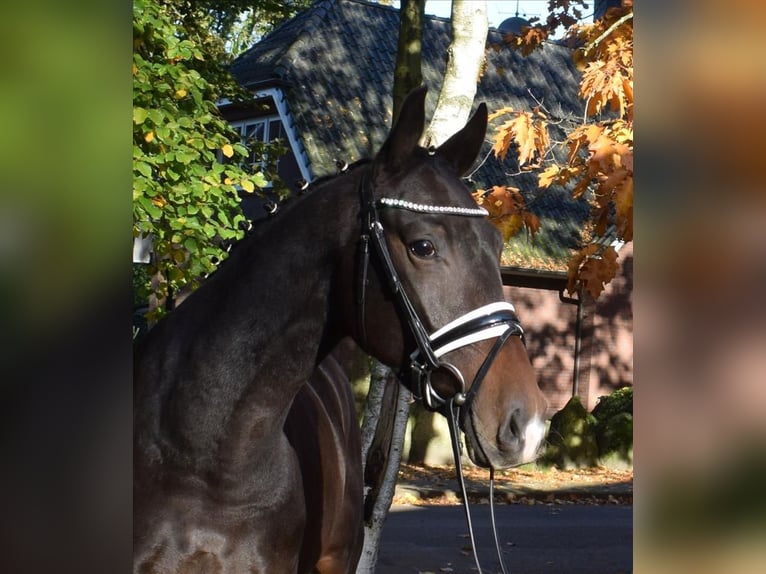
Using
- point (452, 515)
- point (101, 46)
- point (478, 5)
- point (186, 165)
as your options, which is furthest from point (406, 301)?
point (452, 515)

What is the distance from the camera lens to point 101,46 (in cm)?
82

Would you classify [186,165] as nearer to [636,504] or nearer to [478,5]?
[478,5]

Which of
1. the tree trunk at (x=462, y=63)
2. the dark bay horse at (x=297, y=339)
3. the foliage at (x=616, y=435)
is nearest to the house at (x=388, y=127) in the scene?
the foliage at (x=616, y=435)

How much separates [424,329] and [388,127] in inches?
765

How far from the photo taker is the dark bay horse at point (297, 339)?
8.93 feet

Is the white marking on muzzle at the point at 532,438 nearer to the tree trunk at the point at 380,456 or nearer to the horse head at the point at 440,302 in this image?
the horse head at the point at 440,302

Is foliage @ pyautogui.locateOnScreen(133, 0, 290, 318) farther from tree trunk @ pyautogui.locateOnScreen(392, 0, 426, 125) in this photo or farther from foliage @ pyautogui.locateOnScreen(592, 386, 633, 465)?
foliage @ pyautogui.locateOnScreen(592, 386, 633, 465)

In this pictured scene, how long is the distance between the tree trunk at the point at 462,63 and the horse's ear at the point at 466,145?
340 cm

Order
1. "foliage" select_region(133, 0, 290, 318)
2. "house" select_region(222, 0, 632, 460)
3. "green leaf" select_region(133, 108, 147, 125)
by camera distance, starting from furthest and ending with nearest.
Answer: "house" select_region(222, 0, 632, 460) → "foliage" select_region(133, 0, 290, 318) → "green leaf" select_region(133, 108, 147, 125)

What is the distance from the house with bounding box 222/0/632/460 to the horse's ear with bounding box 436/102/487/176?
651 inches

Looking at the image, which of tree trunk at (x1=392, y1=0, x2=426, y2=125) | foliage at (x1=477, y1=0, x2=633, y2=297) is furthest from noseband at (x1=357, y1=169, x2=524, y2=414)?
tree trunk at (x1=392, y1=0, x2=426, y2=125)

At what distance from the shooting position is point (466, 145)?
315 cm

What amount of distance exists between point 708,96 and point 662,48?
0.19 ft

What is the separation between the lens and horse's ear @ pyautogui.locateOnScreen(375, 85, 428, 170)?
280 cm
